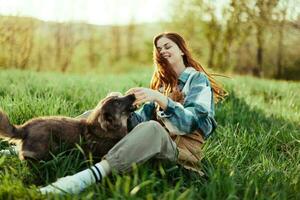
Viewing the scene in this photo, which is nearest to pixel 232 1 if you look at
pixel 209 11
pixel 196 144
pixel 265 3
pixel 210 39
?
pixel 265 3

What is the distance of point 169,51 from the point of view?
15.1ft

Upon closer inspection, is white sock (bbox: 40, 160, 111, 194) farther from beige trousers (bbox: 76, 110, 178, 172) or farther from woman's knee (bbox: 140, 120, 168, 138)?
woman's knee (bbox: 140, 120, 168, 138)

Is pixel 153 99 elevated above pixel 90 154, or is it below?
above

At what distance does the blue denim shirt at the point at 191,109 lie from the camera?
407 centimetres

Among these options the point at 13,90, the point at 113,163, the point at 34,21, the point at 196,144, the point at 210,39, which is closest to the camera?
the point at 113,163

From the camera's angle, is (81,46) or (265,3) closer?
(265,3)

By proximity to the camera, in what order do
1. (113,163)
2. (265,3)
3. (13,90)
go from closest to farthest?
(113,163) → (13,90) → (265,3)

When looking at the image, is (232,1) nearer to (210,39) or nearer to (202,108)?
(210,39)

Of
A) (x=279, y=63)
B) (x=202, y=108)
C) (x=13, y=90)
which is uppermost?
(x=202, y=108)

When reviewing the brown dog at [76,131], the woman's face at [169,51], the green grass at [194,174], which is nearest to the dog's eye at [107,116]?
the brown dog at [76,131]

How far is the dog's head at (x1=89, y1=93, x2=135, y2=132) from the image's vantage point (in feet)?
13.1

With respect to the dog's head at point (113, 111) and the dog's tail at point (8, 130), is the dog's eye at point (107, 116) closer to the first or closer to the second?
the dog's head at point (113, 111)

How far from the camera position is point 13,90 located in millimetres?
7047

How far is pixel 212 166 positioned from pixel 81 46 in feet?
55.0
